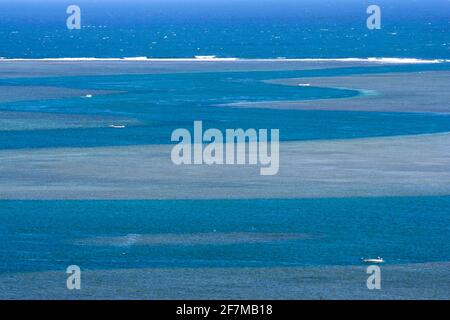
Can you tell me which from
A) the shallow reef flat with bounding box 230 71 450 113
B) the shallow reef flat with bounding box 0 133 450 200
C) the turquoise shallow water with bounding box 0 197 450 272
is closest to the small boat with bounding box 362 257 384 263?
the turquoise shallow water with bounding box 0 197 450 272

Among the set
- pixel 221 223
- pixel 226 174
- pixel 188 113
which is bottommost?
pixel 221 223

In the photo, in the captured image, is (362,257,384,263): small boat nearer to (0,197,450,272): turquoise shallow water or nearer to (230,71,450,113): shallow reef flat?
(0,197,450,272): turquoise shallow water

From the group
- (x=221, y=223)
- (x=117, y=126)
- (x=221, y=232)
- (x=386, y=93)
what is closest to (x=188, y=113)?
(x=117, y=126)

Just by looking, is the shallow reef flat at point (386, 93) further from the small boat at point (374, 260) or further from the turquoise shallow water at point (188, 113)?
the small boat at point (374, 260)

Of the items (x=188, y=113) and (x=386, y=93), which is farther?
(x=386, y=93)

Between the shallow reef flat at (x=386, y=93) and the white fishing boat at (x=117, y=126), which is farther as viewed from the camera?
the shallow reef flat at (x=386, y=93)

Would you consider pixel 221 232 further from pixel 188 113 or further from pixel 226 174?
pixel 188 113

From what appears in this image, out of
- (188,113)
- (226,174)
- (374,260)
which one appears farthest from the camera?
(188,113)

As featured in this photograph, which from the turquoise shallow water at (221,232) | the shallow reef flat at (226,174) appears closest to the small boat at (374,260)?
the turquoise shallow water at (221,232)
